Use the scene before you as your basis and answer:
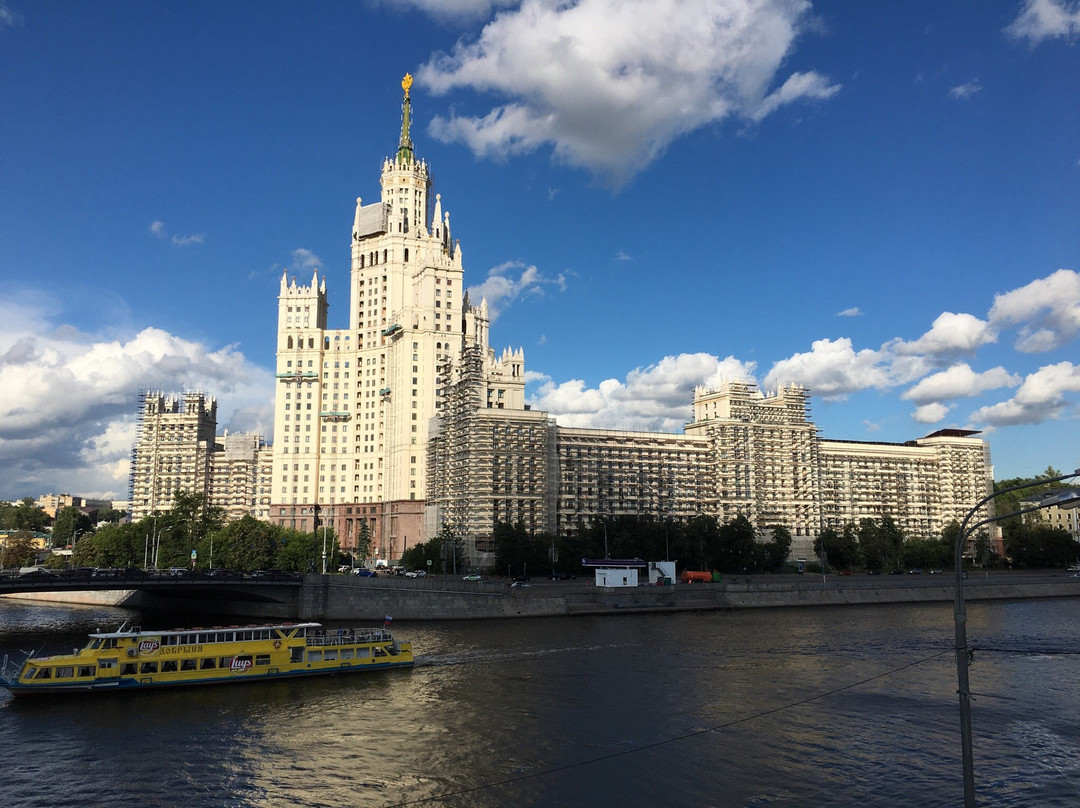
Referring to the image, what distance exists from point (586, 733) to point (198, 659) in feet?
110

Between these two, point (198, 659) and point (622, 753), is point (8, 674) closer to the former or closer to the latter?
point (198, 659)

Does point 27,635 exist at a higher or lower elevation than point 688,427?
lower

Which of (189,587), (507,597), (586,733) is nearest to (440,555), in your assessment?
(507,597)

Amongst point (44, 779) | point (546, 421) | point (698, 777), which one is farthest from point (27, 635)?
point (546, 421)

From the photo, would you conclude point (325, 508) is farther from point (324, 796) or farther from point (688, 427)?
point (324, 796)

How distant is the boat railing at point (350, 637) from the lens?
6975 centimetres

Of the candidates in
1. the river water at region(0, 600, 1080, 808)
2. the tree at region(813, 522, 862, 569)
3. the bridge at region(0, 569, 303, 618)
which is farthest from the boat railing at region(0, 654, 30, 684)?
the tree at region(813, 522, 862, 569)

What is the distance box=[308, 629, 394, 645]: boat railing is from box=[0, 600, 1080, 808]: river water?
404 cm

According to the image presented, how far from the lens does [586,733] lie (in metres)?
46.9

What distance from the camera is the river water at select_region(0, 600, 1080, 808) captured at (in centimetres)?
3784

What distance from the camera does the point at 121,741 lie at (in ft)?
155

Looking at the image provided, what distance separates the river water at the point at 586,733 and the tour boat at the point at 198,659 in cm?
134

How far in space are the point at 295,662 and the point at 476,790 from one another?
113 ft

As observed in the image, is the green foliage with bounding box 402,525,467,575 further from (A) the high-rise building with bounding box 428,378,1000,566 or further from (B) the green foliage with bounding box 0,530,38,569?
(B) the green foliage with bounding box 0,530,38,569
